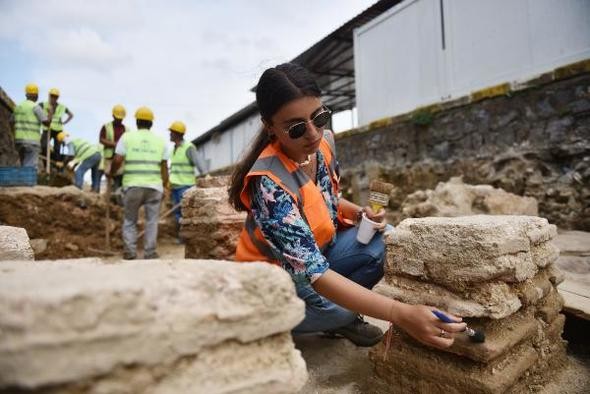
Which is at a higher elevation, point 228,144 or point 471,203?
point 228,144

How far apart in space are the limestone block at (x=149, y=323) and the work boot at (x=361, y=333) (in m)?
1.23

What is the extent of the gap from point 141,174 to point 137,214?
22.8 inches

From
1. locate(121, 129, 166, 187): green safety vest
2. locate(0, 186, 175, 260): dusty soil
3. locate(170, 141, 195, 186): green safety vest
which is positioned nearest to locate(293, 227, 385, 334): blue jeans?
locate(121, 129, 166, 187): green safety vest

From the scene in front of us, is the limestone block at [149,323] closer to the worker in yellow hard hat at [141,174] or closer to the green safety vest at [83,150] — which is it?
the worker in yellow hard hat at [141,174]

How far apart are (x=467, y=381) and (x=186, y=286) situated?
1139 millimetres

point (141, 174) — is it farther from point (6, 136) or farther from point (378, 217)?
point (6, 136)

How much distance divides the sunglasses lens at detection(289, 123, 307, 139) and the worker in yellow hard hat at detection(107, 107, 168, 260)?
12.0ft

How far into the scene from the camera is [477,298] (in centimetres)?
133

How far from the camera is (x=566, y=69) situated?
3.91m

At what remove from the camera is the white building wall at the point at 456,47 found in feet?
14.0

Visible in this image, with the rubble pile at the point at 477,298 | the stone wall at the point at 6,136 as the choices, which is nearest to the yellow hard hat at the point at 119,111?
the stone wall at the point at 6,136

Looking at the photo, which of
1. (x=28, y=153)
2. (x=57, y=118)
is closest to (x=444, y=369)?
(x=28, y=153)

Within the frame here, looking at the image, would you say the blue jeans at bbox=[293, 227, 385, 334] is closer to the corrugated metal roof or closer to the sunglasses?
the sunglasses

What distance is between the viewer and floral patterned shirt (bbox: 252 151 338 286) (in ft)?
4.53
